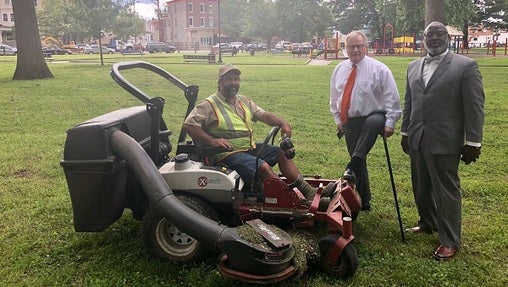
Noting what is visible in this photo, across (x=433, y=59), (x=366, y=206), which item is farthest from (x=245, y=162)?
(x=433, y=59)

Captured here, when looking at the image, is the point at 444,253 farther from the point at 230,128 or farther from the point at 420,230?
the point at 230,128

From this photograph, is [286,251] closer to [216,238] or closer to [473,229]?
[216,238]

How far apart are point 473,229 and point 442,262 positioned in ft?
2.84

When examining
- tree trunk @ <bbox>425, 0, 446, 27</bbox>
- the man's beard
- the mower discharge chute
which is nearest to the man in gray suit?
the mower discharge chute

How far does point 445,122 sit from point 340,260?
4.77 ft

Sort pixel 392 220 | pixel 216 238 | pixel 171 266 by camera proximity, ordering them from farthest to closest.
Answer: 1. pixel 392 220
2. pixel 171 266
3. pixel 216 238

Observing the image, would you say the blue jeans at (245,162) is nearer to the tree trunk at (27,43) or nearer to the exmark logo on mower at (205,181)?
the exmark logo on mower at (205,181)

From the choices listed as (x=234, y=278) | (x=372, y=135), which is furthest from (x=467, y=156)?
(x=234, y=278)

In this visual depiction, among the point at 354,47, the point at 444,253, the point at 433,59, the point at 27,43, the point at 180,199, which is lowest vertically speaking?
the point at 444,253

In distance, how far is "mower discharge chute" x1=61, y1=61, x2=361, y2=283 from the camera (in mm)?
3588

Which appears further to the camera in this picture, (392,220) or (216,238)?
(392,220)

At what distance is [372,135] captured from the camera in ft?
15.1

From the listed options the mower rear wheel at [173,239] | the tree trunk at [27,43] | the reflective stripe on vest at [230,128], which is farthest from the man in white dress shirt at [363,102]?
the tree trunk at [27,43]

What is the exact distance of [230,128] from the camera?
171 inches
